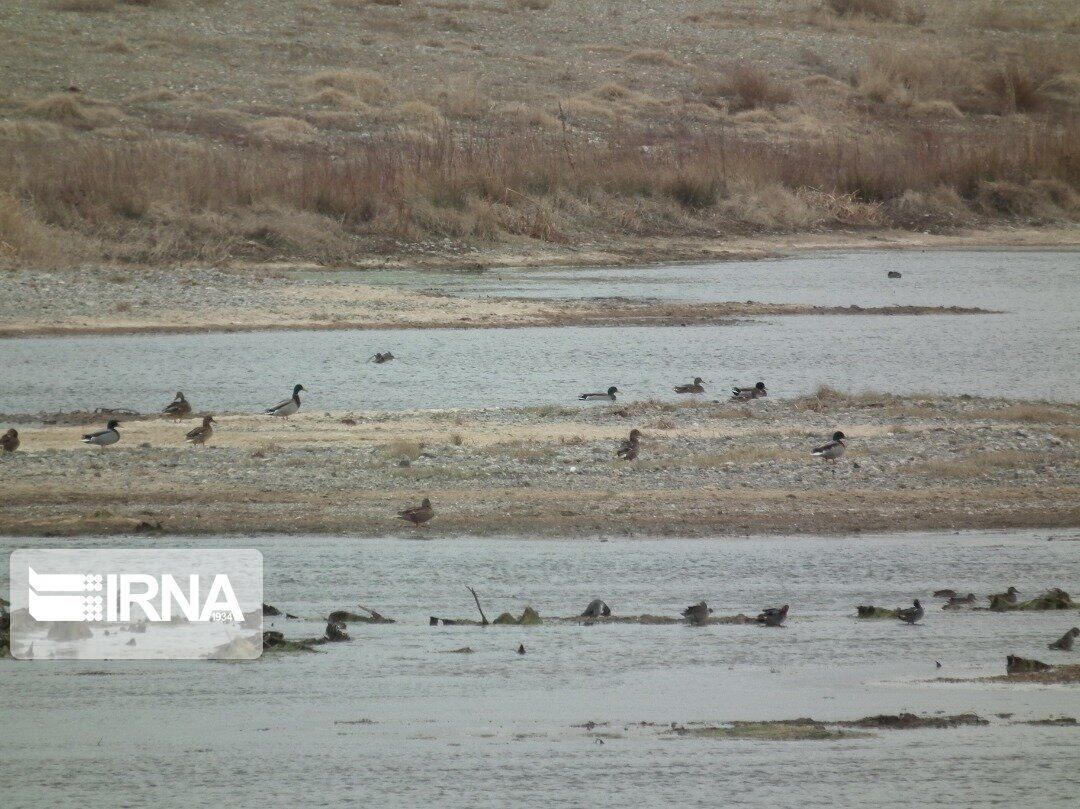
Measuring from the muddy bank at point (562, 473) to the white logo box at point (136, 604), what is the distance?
41.5 inches

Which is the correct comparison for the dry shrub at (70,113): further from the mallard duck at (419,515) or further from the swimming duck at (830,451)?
the mallard duck at (419,515)

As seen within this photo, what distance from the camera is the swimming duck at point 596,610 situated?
10.6 meters

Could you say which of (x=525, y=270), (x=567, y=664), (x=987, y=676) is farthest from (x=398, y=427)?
(x=525, y=270)

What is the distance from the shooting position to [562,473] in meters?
14.8

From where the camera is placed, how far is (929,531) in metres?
13.3

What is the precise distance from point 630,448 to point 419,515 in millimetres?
2848

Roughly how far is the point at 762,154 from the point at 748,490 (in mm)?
27490

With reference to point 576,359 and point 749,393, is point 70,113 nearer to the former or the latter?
point 576,359

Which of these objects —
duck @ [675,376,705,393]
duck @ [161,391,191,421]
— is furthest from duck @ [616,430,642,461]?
duck @ [161,391,191,421]

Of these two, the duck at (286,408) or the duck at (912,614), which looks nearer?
the duck at (912,614)

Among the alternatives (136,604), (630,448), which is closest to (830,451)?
(630,448)

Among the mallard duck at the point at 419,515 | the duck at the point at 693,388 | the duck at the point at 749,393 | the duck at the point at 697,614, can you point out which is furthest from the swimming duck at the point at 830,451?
the duck at the point at 697,614

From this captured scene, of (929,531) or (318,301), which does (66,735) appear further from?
(318,301)

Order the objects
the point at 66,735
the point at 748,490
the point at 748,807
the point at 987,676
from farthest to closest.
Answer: the point at 748,490, the point at 987,676, the point at 66,735, the point at 748,807
